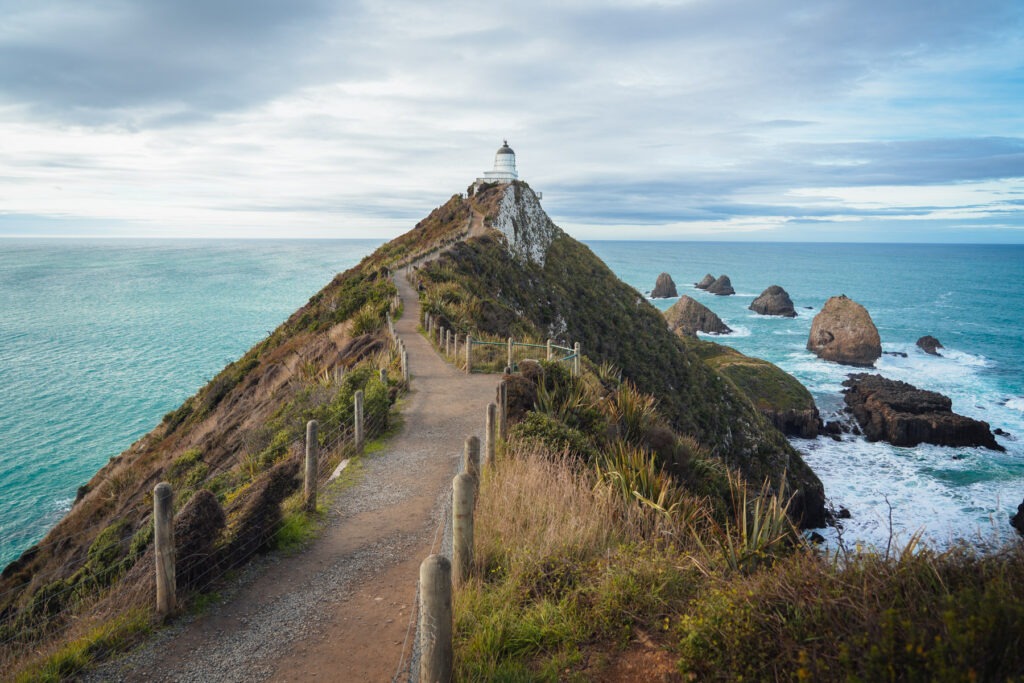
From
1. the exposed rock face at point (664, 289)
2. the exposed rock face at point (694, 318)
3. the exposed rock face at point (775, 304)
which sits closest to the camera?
the exposed rock face at point (694, 318)

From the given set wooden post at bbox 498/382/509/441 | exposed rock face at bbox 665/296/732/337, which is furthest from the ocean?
wooden post at bbox 498/382/509/441

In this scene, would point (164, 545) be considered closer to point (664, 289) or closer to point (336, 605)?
point (336, 605)

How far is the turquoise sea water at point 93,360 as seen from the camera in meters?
31.2

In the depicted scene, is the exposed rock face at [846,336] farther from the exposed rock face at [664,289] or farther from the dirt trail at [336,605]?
the dirt trail at [336,605]

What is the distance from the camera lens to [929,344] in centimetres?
7050

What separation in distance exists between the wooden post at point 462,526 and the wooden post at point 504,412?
455 centimetres

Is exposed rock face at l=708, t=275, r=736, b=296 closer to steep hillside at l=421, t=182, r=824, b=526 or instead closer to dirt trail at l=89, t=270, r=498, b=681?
steep hillside at l=421, t=182, r=824, b=526

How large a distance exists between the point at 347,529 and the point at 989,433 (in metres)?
46.0

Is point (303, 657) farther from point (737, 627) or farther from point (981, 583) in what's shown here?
point (981, 583)

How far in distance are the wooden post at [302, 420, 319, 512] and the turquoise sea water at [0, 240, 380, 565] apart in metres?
23.0

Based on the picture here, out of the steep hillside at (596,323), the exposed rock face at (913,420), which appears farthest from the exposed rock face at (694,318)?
the exposed rock face at (913,420)

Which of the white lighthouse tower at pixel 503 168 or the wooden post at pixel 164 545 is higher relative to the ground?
the white lighthouse tower at pixel 503 168

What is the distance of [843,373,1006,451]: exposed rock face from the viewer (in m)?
39.7

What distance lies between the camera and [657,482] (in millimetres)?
7574
